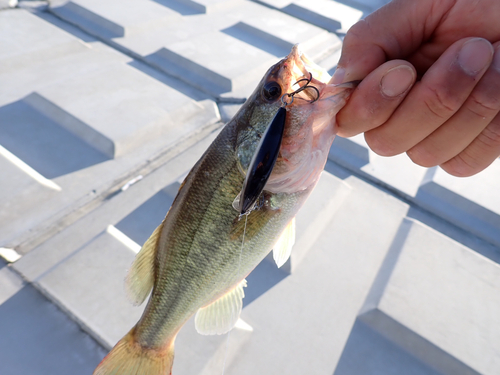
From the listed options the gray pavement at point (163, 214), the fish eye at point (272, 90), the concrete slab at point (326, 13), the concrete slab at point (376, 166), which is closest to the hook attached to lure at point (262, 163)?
the fish eye at point (272, 90)

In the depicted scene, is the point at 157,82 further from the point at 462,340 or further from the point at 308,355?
the point at 462,340

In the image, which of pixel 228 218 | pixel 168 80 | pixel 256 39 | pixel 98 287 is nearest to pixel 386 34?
pixel 228 218

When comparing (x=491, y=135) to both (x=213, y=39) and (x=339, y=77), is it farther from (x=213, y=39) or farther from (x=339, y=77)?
(x=213, y=39)

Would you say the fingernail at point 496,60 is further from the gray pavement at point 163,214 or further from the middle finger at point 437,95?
the gray pavement at point 163,214

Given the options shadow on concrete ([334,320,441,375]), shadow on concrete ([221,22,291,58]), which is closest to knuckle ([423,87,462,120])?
shadow on concrete ([334,320,441,375])

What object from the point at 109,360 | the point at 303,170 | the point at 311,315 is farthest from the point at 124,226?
the point at 303,170
